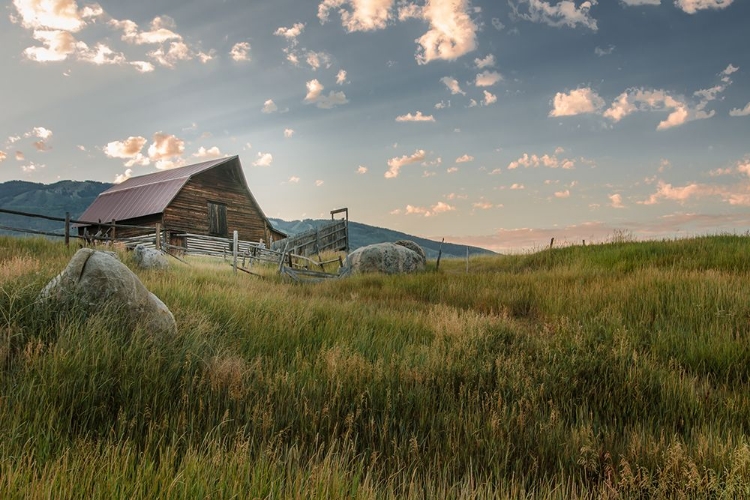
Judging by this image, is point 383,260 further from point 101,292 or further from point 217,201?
point 217,201

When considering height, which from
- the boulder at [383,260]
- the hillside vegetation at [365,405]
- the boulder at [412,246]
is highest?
the boulder at [412,246]

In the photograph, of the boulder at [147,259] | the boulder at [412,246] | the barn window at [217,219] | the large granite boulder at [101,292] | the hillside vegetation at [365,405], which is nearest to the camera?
the hillside vegetation at [365,405]

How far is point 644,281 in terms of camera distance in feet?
29.7

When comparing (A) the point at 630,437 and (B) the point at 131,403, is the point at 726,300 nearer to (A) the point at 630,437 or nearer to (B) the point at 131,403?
(A) the point at 630,437

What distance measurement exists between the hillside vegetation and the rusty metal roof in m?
26.9

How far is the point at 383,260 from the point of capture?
1709 cm

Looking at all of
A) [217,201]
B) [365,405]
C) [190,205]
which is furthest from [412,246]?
[217,201]

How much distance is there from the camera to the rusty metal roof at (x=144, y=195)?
31156 millimetres

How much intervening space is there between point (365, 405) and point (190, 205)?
105 feet

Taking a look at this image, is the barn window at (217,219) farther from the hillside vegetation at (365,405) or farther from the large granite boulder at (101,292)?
the large granite boulder at (101,292)

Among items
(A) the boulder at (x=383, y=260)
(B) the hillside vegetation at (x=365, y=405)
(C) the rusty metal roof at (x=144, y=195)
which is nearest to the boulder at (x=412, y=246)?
(A) the boulder at (x=383, y=260)

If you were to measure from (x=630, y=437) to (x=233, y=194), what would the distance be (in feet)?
116

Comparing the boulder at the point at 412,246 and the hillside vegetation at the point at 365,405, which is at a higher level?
the boulder at the point at 412,246

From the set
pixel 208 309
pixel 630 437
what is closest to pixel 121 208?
pixel 208 309
